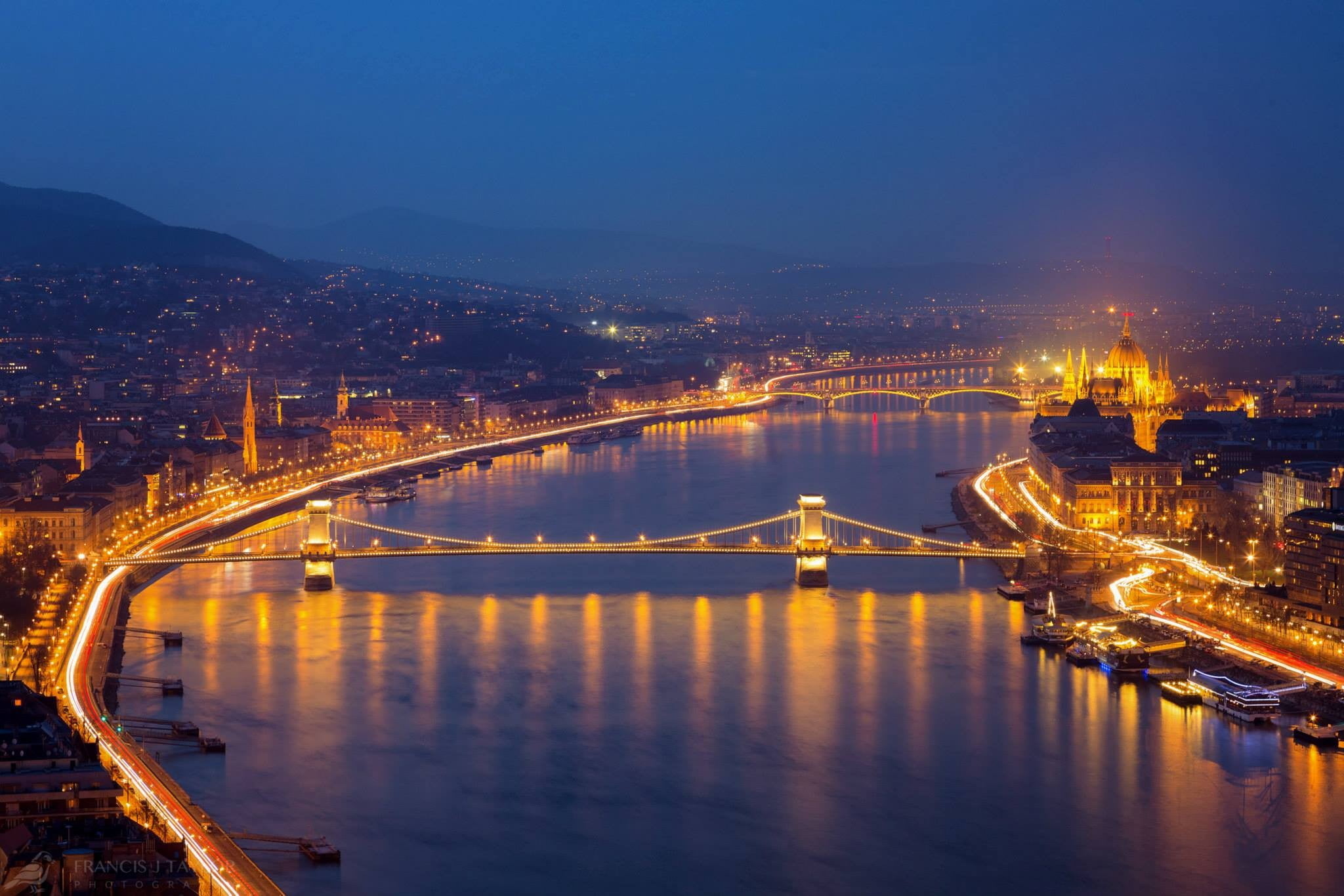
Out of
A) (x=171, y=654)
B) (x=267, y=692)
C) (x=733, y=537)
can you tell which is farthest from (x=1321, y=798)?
(x=733, y=537)

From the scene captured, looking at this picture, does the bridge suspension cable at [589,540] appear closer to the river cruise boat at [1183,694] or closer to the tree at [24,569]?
the tree at [24,569]

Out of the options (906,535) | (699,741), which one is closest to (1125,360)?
(906,535)

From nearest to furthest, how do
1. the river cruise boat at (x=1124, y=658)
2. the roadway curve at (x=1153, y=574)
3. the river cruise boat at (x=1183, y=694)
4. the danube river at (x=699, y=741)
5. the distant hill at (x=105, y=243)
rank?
the danube river at (x=699, y=741)
the river cruise boat at (x=1183, y=694)
the roadway curve at (x=1153, y=574)
the river cruise boat at (x=1124, y=658)
the distant hill at (x=105, y=243)

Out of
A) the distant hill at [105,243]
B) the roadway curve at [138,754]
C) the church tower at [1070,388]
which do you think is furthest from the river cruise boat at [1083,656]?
the distant hill at [105,243]

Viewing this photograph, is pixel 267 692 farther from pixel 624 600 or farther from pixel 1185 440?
pixel 1185 440

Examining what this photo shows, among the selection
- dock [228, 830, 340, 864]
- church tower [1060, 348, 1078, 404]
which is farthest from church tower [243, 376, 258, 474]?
dock [228, 830, 340, 864]
